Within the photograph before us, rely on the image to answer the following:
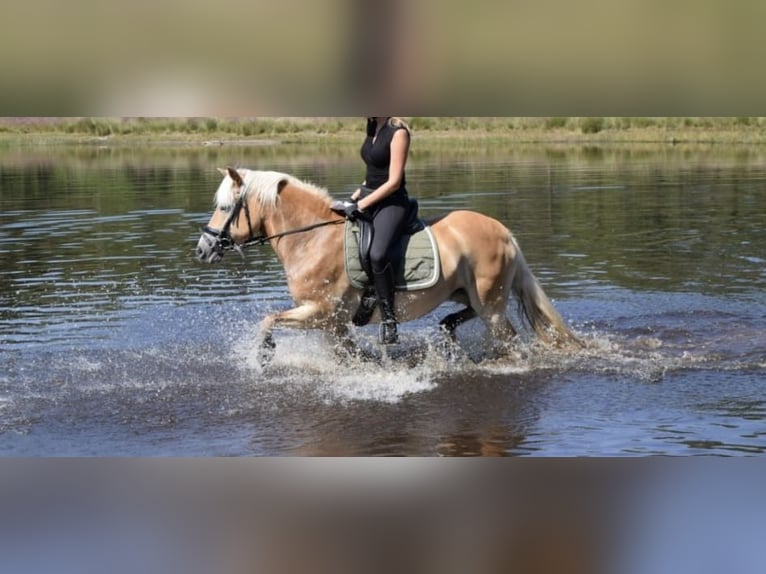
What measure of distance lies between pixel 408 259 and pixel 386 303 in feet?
1.39

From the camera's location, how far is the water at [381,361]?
7250 mm

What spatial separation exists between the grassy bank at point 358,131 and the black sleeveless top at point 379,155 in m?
47.2

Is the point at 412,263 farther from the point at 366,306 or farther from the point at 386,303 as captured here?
the point at 366,306

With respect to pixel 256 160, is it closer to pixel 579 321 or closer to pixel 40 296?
pixel 40 296

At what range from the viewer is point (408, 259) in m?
8.53

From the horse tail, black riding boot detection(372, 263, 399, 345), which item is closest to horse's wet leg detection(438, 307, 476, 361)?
the horse tail

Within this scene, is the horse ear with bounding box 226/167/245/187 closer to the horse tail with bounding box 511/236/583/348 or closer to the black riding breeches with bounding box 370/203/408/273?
the black riding breeches with bounding box 370/203/408/273

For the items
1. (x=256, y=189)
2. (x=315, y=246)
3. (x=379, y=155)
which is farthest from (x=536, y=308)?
(x=256, y=189)

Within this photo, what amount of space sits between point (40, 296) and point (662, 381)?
8752 millimetres

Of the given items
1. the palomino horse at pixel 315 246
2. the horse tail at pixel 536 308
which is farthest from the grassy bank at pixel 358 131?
the palomino horse at pixel 315 246

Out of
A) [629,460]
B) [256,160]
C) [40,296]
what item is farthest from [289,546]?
[256,160]

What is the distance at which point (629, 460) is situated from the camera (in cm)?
155

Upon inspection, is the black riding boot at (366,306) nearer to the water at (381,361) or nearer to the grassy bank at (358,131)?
the water at (381,361)
